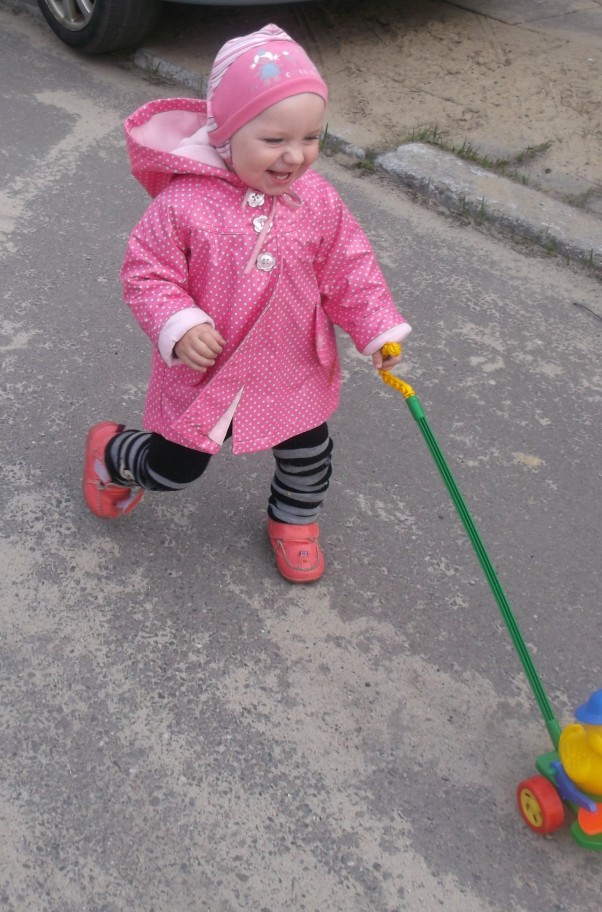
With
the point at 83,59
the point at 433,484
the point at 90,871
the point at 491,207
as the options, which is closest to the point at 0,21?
the point at 83,59

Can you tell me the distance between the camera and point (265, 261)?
76.8 inches

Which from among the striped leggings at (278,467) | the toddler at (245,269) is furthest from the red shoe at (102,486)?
the toddler at (245,269)

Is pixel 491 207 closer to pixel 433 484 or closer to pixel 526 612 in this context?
pixel 433 484

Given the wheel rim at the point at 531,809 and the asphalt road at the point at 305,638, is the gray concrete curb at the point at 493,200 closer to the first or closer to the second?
the asphalt road at the point at 305,638

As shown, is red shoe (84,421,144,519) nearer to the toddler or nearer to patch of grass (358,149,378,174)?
the toddler

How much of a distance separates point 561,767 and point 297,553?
783mm

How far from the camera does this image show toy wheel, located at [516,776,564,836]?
179cm

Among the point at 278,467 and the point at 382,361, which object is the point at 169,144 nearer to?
the point at 382,361

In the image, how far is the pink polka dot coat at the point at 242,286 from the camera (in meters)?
1.93

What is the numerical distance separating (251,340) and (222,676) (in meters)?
0.71

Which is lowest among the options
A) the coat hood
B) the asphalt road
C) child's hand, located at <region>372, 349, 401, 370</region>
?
the asphalt road

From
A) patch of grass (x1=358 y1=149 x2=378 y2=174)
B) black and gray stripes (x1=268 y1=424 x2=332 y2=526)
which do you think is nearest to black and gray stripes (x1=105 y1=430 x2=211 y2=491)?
black and gray stripes (x1=268 y1=424 x2=332 y2=526)

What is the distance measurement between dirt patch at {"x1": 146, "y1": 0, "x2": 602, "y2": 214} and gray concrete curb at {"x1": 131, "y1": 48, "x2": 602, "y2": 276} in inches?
4.3

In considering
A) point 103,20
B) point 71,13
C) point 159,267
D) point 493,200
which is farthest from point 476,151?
point 159,267
